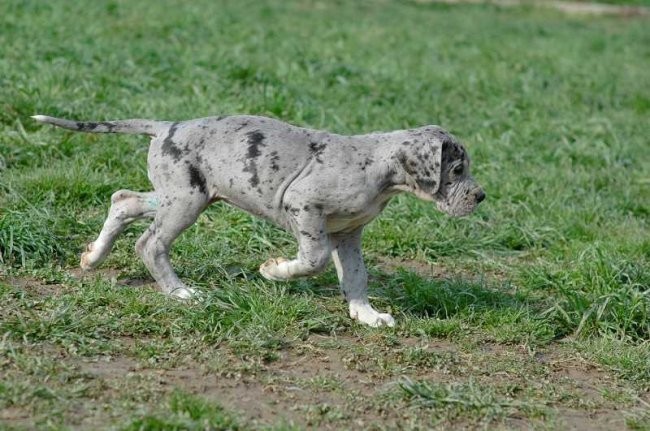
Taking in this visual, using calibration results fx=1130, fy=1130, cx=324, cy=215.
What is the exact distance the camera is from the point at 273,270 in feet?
21.8

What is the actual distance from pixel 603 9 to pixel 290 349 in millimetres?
19064

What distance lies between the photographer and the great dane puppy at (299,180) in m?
6.32

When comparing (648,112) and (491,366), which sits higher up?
(491,366)

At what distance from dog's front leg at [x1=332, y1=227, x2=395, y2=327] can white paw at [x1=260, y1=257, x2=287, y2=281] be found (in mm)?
343

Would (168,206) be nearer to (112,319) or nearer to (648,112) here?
(112,319)

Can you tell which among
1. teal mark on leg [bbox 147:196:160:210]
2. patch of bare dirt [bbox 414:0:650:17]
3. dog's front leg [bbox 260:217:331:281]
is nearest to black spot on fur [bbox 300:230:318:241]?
dog's front leg [bbox 260:217:331:281]

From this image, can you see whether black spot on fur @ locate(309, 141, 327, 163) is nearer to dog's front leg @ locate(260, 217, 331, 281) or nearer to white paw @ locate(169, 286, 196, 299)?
dog's front leg @ locate(260, 217, 331, 281)

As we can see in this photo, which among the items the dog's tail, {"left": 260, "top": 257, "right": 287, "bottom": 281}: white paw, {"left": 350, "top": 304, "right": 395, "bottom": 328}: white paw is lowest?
{"left": 350, "top": 304, "right": 395, "bottom": 328}: white paw

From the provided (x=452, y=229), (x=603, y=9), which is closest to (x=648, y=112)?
(x=452, y=229)

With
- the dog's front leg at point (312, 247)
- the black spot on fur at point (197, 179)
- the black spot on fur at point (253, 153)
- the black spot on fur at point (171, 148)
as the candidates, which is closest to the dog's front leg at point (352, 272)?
the dog's front leg at point (312, 247)

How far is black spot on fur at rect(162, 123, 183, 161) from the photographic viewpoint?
647cm

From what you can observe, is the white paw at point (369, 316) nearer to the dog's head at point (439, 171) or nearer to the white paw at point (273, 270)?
the white paw at point (273, 270)

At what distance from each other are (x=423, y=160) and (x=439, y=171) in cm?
11

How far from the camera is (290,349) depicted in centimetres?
616
